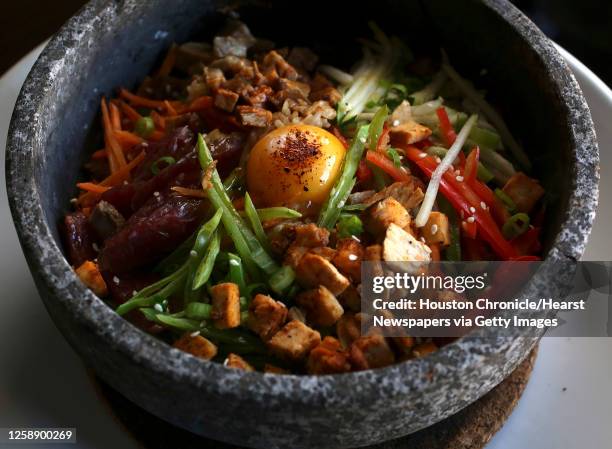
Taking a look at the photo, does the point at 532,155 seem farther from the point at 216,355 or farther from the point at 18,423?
the point at 18,423

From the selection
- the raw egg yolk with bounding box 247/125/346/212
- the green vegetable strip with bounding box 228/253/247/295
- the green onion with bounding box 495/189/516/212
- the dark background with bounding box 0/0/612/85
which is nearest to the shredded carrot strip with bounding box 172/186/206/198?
the raw egg yolk with bounding box 247/125/346/212

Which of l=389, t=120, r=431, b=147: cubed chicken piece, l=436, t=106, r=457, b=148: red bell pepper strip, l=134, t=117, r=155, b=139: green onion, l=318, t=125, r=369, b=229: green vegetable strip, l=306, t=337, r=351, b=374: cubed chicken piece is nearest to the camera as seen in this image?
l=306, t=337, r=351, b=374: cubed chicken piece

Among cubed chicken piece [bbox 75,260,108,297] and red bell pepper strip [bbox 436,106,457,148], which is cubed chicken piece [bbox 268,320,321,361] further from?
red bell pepper strip [bbox 436,106,457,148]

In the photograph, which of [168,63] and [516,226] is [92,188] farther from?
[516,226]

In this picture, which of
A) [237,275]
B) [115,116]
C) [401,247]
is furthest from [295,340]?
[115,116]

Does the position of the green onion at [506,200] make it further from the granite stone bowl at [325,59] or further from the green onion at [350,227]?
the green onion at [350,227]

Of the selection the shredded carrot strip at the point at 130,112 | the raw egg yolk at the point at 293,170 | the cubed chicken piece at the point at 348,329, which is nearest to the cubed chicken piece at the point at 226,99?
the raw egg yolk at the point at 293,170

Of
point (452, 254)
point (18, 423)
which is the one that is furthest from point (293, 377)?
point (18, 423)
